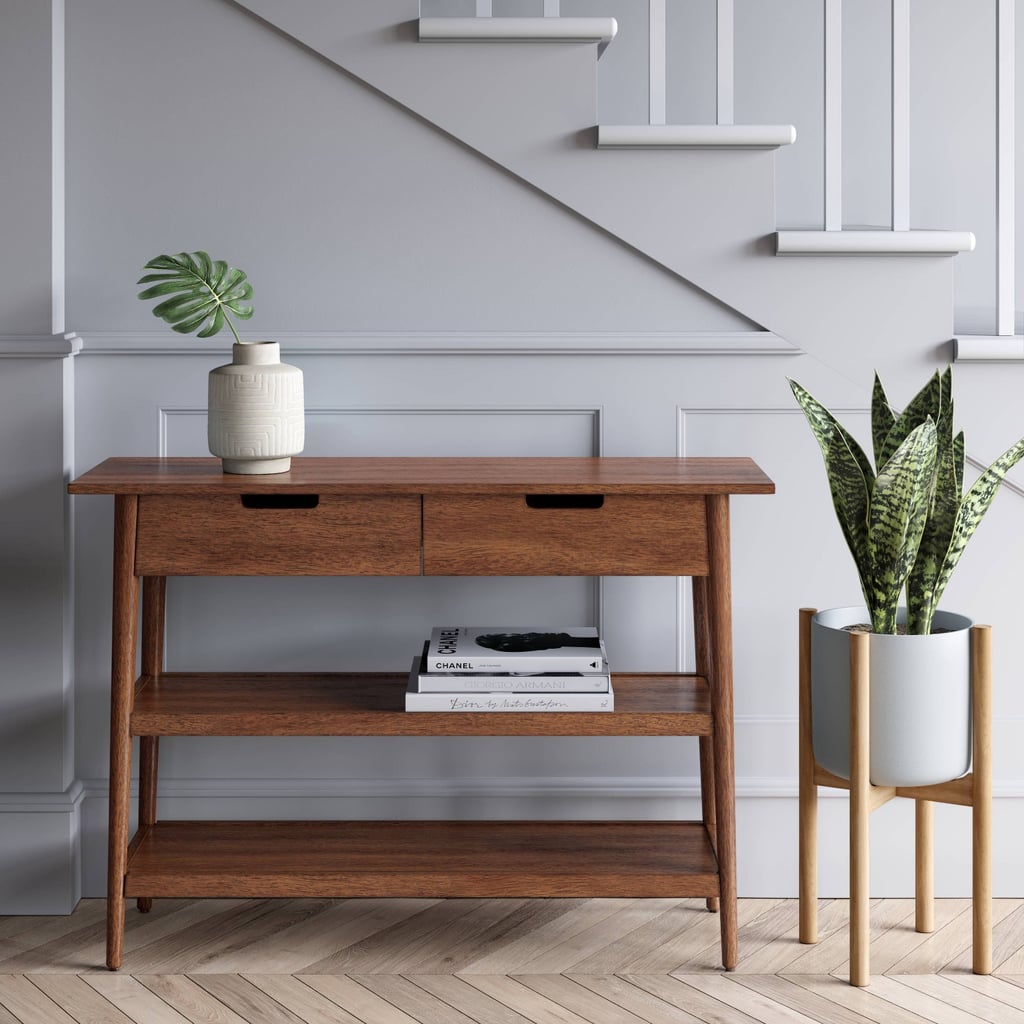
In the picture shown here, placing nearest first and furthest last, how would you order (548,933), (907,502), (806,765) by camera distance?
(907,502)
(806,765)
(548,933)

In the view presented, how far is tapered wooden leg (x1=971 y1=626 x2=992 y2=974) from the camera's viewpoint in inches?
70.9

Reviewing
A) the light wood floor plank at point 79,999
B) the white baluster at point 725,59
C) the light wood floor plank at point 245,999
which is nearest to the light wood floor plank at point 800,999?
the light wood floor plank at point 245,999

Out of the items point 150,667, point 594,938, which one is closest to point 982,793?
point 594,938

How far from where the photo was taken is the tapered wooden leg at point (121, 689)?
178cm

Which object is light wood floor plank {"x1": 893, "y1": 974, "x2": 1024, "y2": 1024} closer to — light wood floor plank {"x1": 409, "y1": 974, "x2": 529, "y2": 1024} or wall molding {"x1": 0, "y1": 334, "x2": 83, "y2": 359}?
light wood floor plank {"x1": 409, "y1": 974, "x2": 529, "y2": 1024}

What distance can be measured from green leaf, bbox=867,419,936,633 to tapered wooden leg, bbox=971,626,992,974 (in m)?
0.14

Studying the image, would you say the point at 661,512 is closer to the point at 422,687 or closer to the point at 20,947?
the point at 422,687

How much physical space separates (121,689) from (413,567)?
49cm

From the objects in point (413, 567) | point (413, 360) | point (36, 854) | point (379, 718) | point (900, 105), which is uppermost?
point (900, 105)

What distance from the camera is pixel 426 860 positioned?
1.93 meters

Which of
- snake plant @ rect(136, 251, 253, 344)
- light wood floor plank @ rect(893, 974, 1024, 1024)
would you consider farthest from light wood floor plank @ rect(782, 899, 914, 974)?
snake plant @ rect(136, 251, 253, 344)

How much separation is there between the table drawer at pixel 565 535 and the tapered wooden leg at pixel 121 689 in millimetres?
450

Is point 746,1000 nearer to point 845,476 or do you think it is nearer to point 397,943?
point 397,943

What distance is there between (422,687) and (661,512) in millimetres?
457
